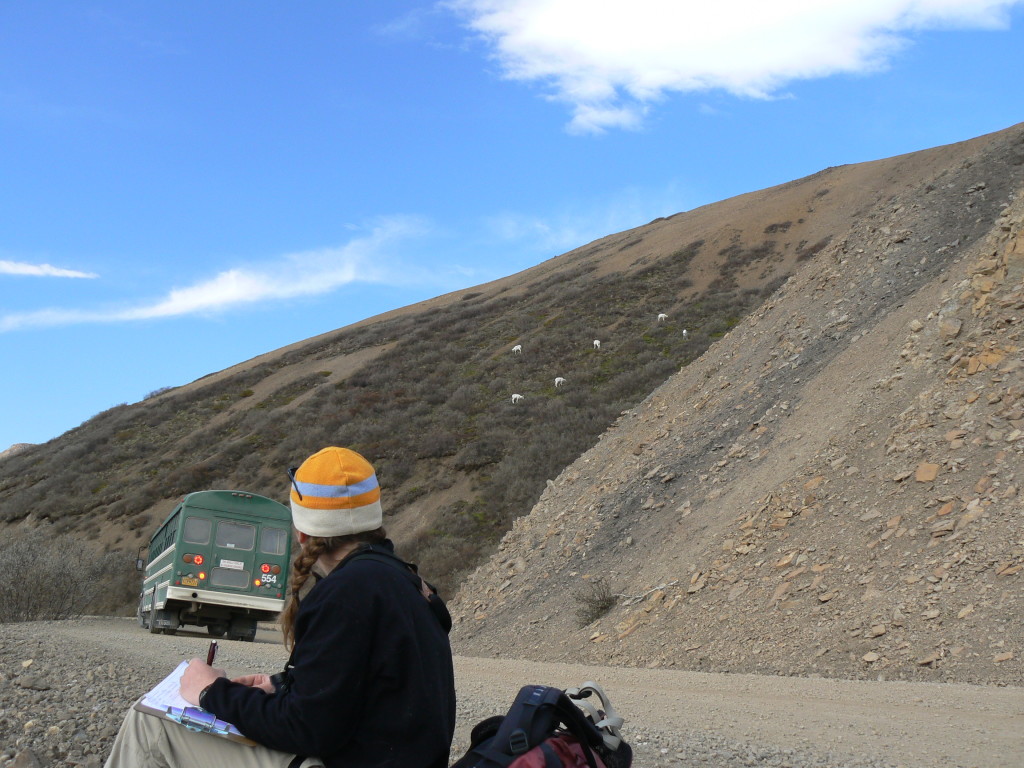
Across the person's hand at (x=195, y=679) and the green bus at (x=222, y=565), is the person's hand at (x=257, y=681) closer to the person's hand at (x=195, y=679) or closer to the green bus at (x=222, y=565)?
the person's hand at (x=195, y=679)

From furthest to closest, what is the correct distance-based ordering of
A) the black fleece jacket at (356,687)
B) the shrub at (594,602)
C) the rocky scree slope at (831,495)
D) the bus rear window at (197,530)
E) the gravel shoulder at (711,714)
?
the bus rear window at (197,530) < the shrub at (594,602) < the rocky scree slope at (831,495) < the gravel shoulder at (711,714) < the black fleece jacket at (356,687)

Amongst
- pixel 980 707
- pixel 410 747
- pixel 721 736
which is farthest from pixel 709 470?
pixel 410 747

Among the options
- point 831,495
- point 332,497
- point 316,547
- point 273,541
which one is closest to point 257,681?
point 316,547

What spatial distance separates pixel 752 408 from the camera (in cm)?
1630

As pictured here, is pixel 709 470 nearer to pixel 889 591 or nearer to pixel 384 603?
pixel 889 591

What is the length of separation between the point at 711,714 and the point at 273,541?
14110 millimetres

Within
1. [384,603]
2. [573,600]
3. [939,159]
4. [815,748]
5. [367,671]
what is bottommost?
[573,600]

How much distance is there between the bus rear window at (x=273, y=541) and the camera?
1906 cm

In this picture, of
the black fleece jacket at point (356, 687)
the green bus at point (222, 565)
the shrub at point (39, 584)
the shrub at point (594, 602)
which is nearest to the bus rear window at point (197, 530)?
the green bus at point (222, 565)

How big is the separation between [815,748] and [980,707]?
225 centimetres

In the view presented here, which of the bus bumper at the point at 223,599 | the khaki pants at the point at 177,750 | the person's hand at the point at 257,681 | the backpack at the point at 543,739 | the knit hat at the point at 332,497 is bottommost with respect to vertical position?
the bus bumper at the point at 223,599

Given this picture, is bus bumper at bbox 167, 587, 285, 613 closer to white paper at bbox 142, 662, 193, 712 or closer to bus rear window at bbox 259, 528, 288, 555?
bus rear window at bbox 259, 528, 288, 555

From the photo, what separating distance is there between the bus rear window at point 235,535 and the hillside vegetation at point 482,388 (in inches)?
205

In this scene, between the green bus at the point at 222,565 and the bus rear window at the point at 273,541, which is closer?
the green bus at the point at 222,565
